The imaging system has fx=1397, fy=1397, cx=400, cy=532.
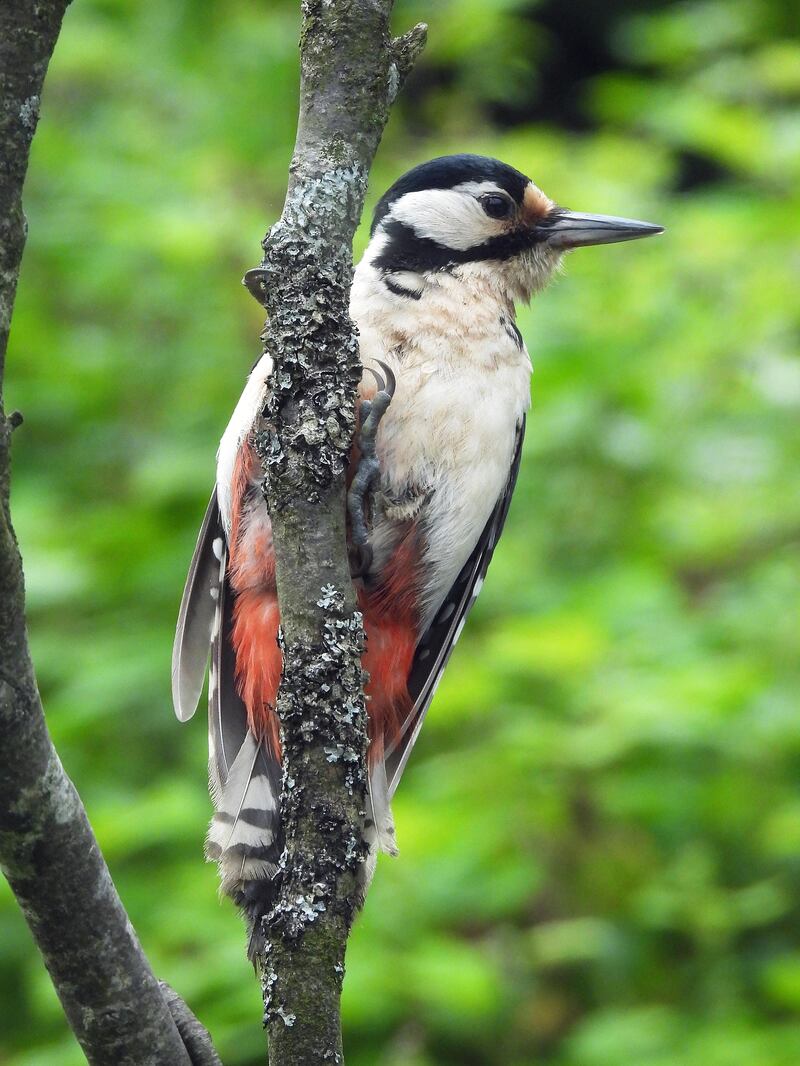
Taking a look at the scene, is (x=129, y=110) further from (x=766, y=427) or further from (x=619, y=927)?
(x=619, y=927)

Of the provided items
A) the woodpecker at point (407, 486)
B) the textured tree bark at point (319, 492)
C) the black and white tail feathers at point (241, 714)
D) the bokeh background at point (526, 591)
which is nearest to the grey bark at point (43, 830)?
the textured tree bark at point (319, 492)

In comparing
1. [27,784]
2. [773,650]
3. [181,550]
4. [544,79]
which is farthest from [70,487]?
[544,79]

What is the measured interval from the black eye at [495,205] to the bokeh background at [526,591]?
1145mm

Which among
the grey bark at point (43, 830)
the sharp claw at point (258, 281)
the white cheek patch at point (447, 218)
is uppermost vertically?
the white cheek patch at point (447, 218)

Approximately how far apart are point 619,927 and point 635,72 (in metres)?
7.48

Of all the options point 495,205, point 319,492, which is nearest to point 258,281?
point 319,492

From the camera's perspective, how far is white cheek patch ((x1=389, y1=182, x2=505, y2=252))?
136 inches

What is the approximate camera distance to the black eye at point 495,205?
354 centimetres

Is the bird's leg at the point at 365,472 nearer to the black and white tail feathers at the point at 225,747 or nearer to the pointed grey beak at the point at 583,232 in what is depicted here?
the black and white tail feathers at the point at 225,747

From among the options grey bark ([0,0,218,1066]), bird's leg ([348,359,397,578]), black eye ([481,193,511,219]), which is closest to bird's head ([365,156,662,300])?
black eye ([481,193,511,219])

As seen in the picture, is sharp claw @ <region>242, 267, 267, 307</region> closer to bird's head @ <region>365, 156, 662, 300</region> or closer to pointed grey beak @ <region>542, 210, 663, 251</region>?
bird's head @ <region>365, 156, 662, 300</region>

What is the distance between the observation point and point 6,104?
1728 millimetres

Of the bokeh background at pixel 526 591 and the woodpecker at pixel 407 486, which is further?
the bokeh background at pixel 526 591

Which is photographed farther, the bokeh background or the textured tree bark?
the bokeh background
